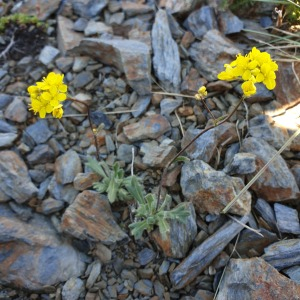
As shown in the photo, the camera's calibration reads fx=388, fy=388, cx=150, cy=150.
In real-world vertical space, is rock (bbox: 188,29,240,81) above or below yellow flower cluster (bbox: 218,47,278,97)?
below

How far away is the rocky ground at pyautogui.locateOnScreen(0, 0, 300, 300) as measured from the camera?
243cm

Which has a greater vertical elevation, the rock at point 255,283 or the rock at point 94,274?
the rock at point 255,283

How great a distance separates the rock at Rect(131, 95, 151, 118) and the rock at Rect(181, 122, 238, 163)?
431 millimetres

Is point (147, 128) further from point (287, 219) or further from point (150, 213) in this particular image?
point (287, 219)

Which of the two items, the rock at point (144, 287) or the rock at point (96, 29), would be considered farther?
the rock at point (96, 29)

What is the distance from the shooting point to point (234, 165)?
101 inches

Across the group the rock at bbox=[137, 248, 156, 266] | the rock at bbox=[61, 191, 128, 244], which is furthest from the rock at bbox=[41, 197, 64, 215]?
the rock at bbox=[137, 248, 156, 266]

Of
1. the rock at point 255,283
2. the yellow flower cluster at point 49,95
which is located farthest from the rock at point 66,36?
the rock at point 255,283

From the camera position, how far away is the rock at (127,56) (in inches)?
120

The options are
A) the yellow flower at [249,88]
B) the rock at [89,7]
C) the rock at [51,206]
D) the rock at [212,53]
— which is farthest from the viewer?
the rock at [89,7]

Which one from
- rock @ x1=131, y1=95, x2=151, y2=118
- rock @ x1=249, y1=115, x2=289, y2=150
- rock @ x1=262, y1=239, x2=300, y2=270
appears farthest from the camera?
rock @ x1=131, y1=95, x2=151, y2=118

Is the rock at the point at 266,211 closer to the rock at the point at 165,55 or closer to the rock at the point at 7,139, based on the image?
the rock at the point at 165,55

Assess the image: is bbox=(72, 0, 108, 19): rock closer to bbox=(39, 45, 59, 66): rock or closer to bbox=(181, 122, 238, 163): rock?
bbox=(39, 45, 59, 66): rock

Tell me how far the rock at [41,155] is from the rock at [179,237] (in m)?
0.97
